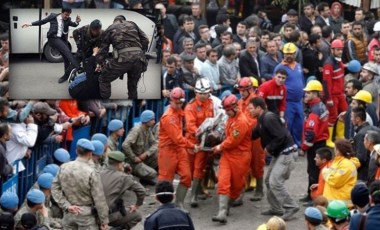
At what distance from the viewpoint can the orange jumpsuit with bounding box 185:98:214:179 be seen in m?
17.3

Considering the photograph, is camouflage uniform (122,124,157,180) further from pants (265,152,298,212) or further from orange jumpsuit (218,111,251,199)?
pants (265,152,298,212)

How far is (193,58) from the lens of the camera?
66.8 ft

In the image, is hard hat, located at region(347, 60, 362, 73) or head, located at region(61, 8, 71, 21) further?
hard hat, located at region(347, 60, 362, 73)

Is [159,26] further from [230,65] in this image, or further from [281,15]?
[281,15]

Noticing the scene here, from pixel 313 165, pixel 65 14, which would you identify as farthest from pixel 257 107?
pixel 65 14

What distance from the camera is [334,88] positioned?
68.9 ft

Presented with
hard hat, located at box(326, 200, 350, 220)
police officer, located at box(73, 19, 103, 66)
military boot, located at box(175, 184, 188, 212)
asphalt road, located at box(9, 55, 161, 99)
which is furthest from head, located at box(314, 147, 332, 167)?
police officer, located at box(73, 19, 103, 66)

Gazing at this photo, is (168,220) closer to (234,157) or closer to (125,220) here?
(125,220)

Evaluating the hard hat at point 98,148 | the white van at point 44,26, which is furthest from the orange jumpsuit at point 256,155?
the white van at point 44,26

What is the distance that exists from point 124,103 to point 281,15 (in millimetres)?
10177

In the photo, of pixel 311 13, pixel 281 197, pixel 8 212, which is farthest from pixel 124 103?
pixel 311 13

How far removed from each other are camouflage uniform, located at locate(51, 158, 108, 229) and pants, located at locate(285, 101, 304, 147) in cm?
547

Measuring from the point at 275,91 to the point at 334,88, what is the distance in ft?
6.97

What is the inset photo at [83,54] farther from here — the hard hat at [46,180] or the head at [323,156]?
the head at [323,156]
